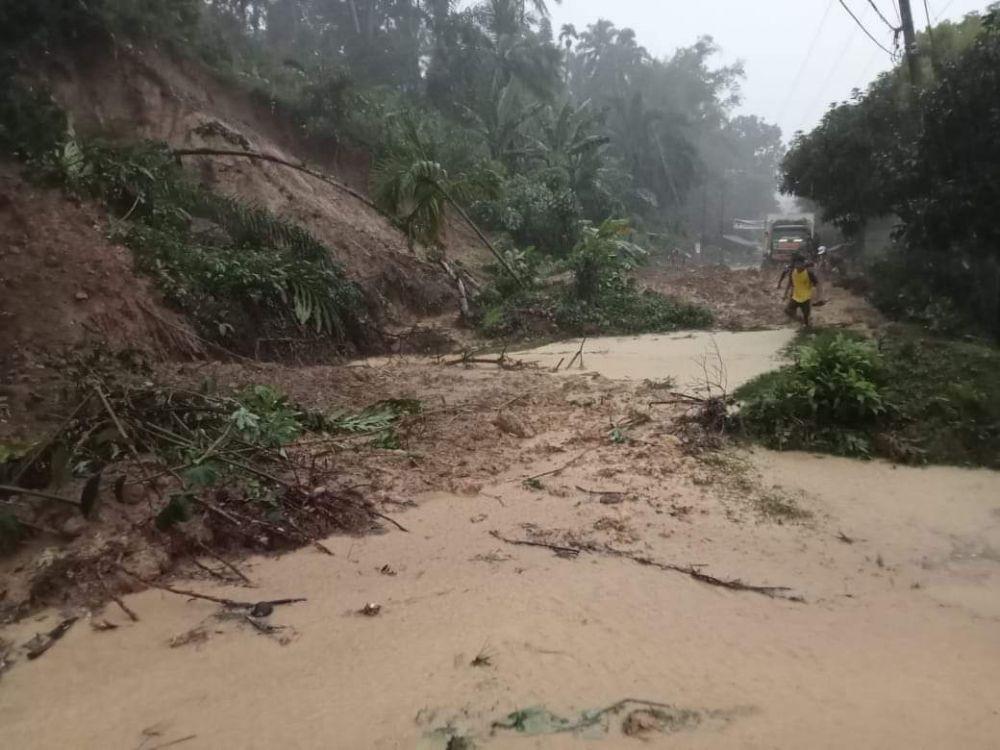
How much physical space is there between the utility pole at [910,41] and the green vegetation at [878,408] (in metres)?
10.2

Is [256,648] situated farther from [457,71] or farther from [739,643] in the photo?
[457,71]

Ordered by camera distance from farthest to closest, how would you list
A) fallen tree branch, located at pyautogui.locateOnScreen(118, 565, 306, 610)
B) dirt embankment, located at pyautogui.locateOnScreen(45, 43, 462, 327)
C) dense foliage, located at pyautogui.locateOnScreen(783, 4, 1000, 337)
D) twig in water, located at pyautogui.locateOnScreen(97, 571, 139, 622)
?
dirt embankment, located at pyautogui.locateOnScreen(45, 43, 462, 327), dense foliage, located at pyautogui.locateOnScreen(783, 4, 1000, 337), fallen tree branch, located at pyautogui.locateOnScreen(118, 565, 306, 610), twig in water, located at pyautogui.locateOnScreen(97, 571, 139, 622)

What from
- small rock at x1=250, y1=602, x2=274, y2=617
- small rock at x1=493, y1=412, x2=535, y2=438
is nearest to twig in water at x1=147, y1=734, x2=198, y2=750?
small rock at x1=250, y1=602, x2=274, y2=617

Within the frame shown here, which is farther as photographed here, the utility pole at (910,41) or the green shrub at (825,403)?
the utility pole at (910,41)

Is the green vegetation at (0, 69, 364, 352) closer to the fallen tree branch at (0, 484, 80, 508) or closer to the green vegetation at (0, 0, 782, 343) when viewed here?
the green vegetation at (0, 0, 782, 343)

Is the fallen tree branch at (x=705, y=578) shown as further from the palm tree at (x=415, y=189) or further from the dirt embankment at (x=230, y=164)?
the dirt embankment at (x=230, y=164)

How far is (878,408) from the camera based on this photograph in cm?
620

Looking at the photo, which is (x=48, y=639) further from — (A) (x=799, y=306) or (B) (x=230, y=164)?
(B) (x=230, y=164)

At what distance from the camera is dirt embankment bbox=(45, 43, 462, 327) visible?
13.1 m

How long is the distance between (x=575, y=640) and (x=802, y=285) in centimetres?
1039

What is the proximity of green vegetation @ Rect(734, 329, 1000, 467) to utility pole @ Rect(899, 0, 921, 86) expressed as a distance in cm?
1017

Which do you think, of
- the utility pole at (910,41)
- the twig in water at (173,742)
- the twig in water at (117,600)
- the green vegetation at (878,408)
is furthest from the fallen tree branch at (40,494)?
the utility pole at (910,41)

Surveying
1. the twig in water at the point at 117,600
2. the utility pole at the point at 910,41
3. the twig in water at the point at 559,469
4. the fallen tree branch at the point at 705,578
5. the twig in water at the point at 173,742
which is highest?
the utility pole at the point at 910,41

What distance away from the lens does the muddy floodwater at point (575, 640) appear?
9.15ft
